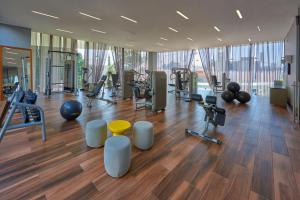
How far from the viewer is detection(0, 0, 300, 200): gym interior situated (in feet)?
6.27

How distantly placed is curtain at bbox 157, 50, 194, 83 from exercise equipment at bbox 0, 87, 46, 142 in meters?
10.5

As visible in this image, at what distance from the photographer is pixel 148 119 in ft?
14.8

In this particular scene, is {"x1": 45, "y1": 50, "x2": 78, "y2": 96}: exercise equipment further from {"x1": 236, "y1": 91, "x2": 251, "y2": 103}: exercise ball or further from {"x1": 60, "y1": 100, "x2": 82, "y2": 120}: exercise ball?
{"x1": 236, "y1": 91, "x2": 251, "y2": 103}: exercise ball

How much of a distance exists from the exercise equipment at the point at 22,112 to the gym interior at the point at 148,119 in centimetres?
2

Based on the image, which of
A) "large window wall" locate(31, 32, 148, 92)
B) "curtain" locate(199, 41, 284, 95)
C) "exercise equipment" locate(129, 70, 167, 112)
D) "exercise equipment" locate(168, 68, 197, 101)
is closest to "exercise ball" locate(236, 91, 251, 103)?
"exercise equipment" locate(168, 68, 197, 101)

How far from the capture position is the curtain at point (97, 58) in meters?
10.6

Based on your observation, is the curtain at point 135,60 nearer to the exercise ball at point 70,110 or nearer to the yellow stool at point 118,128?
the exercise ball at point 70,110

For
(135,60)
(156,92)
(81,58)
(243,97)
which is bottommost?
(243,97)

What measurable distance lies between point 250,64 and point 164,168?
9.96m

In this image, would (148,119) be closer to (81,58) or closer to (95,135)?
(95,135)

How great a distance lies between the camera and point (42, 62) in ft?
28.6

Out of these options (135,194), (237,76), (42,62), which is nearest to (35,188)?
(135,194)

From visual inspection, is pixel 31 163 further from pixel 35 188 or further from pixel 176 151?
pixel 176 151

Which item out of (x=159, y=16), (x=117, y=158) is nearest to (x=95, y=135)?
A: (x=117, y=158)
